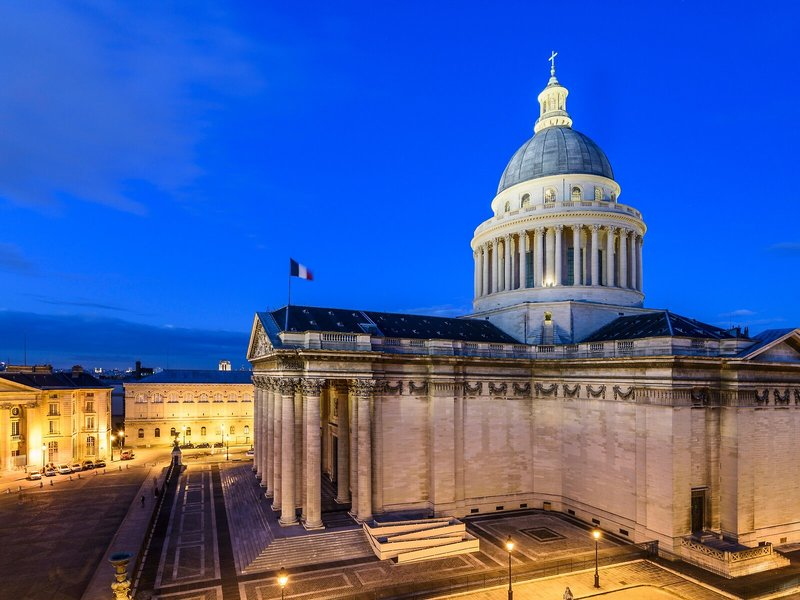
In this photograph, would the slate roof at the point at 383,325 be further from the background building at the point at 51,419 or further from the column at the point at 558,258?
the background building at the point at 51,419

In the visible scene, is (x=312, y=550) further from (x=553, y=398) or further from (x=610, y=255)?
(x=610, y=255)

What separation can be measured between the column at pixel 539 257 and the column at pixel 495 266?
478 centimetres

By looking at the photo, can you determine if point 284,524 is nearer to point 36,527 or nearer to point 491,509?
point 491,509

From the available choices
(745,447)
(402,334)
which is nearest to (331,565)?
(402,334)

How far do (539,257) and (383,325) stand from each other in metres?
16.7

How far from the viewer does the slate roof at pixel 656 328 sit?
37.0 m

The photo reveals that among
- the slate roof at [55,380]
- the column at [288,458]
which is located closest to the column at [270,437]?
the column at [288,458]

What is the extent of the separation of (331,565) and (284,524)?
6.25 metres

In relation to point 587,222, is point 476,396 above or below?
below

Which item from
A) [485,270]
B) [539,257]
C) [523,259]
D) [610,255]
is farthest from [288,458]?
[610,255]

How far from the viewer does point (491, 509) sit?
42.0m

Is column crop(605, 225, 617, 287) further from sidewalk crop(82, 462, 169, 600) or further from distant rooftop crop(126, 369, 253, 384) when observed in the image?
distant rooftop crop(126, 369, 253, 384)

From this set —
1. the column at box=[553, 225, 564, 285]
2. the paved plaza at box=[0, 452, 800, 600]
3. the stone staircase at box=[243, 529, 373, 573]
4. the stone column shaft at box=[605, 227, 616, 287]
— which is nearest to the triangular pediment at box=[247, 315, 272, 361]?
the paved plaza at box=[0, 452, 800, 600]

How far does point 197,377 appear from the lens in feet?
277
